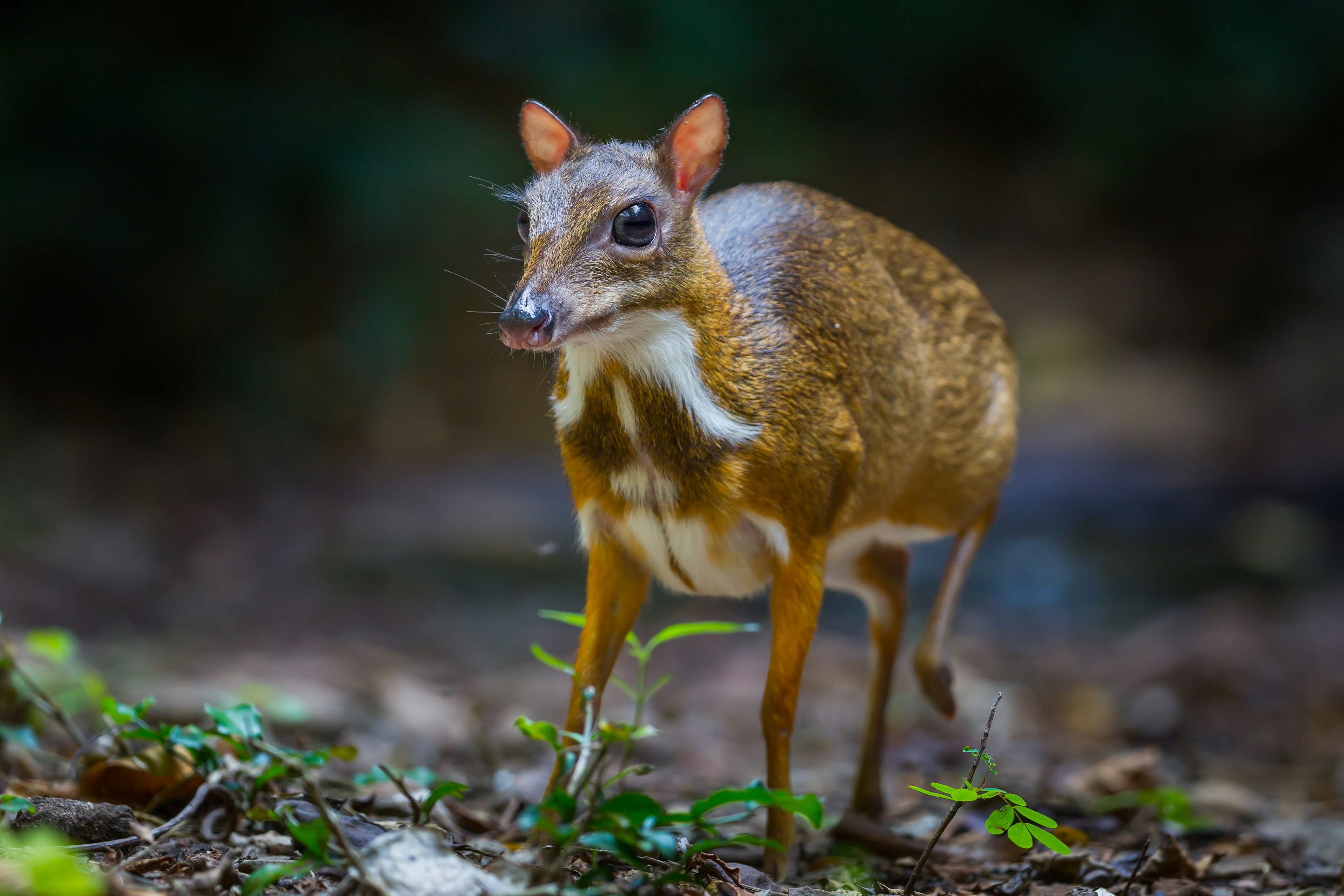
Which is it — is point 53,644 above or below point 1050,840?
above

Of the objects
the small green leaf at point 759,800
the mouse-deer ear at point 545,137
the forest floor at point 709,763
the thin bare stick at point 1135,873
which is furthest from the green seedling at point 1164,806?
the mouse-deer ear at point 545,137

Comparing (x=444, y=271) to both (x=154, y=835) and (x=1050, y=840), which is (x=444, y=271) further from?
(x=1050, y=840)

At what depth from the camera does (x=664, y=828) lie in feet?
13.0

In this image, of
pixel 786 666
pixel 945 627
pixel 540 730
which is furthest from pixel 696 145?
pixel 945 627

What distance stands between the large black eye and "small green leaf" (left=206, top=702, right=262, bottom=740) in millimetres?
1791

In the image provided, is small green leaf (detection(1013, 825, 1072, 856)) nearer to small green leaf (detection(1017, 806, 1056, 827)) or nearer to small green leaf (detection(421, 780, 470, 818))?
small green leaf (detection(1017, 806, 1056, 827))

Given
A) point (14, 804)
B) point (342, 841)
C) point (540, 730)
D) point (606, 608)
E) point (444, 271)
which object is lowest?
point (342, 841)

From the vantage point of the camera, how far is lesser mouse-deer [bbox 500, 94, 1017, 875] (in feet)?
12.6

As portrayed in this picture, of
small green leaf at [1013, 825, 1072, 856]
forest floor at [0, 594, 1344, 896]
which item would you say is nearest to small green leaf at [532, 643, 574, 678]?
forest floor at [0, 594, 1344, 896]

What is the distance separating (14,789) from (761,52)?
12301 mm

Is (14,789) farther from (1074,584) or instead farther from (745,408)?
(1074,584)

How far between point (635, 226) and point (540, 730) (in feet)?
5.02

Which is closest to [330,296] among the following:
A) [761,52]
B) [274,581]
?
[274,581]

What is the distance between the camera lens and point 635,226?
3.83 meters
